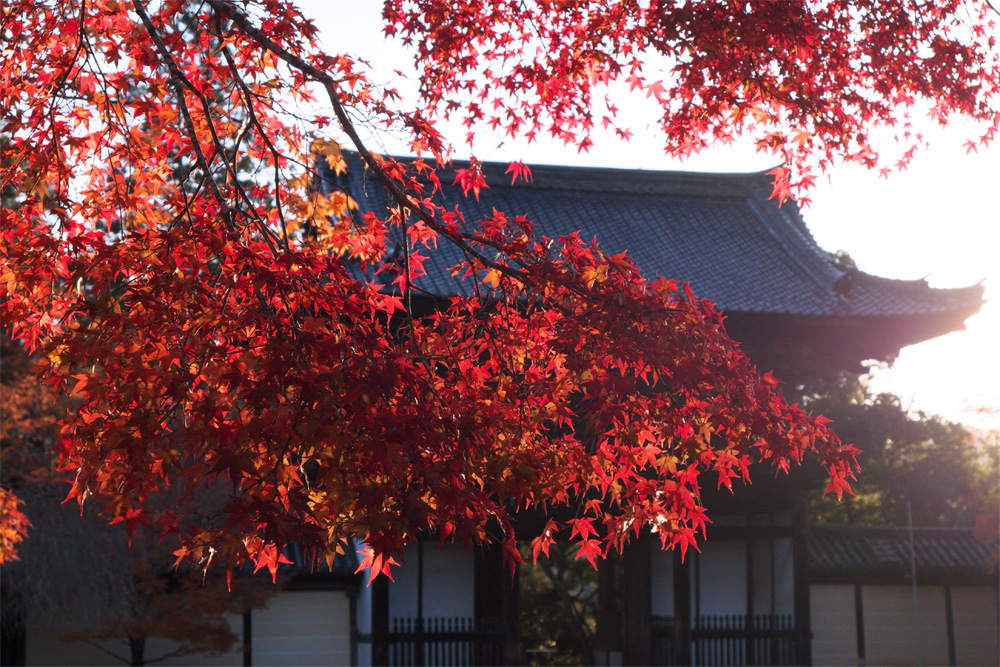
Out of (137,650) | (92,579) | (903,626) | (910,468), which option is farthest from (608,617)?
(910,468)

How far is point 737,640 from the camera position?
11.1 meters

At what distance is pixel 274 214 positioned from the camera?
4297 millimetres

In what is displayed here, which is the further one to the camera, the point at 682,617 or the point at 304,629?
the point at 304,629

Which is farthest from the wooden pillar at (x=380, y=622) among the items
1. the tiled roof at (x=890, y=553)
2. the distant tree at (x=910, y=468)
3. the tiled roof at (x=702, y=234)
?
the distant tree at (x=910, y=468)

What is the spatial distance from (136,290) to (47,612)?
26.9ft

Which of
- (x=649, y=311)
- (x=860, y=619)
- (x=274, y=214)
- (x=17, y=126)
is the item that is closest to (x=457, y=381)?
(x=649, y=311)

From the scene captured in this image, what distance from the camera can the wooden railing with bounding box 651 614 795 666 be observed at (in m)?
11.0

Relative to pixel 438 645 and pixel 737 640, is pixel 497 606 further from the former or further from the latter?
pixel 737 640

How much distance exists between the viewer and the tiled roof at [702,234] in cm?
1144

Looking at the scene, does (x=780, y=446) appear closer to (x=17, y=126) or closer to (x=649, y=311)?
(x=649, y=311)

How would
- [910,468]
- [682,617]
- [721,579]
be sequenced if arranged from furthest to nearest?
[910,468] < [721,579] < [682,617]

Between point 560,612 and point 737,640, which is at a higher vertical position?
point 737,640

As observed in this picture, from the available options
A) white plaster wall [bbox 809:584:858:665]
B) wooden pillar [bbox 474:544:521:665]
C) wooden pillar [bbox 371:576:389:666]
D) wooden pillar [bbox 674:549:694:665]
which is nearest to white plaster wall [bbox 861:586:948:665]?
white plaster wall [bbox 809:584:858:665]

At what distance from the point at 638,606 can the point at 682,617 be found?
60cm
